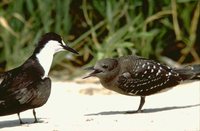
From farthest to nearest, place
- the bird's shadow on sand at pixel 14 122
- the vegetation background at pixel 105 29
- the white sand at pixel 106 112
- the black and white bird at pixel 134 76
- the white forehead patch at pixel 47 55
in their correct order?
A: 1. the vegetation background at pixel 105 29
2. the black and white bird at pixel 134 76
3. the white forehead patch at pixel 47 55
4. the bird's shadow on sand at pixel 14 122
5. the white sand at pixel 106 112

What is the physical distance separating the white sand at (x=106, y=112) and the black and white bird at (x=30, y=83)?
20 centimetres

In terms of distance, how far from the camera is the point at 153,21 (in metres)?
10.5

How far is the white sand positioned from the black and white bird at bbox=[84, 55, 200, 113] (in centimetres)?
22

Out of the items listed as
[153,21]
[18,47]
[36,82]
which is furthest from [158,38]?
[36,82]

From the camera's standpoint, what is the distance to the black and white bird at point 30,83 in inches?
294

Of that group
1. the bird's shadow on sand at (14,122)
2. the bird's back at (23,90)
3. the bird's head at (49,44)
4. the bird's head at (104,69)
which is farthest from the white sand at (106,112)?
the bird's head at (49,44)

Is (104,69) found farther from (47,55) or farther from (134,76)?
(47,55)

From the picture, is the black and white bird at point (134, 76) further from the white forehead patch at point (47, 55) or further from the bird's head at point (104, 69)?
the white forehead patch at point (47, 55)

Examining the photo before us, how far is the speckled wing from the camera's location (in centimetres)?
816

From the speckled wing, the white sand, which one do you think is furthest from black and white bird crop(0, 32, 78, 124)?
the speckled wing

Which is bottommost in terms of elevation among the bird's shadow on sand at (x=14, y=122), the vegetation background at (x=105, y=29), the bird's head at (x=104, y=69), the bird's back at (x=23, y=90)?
the bird's shadow on sand at (x=14, y=122)

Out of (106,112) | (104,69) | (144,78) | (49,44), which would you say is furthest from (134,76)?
(49,44)

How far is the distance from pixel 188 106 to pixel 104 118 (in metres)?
0.97

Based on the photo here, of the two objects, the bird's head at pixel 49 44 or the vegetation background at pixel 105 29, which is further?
the vegetation background at pixel 105 29
